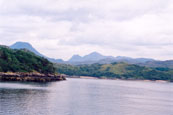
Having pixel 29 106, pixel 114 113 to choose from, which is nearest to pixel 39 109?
pixel 29 106

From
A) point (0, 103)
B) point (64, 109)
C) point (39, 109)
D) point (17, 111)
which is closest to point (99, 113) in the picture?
point (64, 109)

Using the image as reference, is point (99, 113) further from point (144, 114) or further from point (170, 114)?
point (170, 114)

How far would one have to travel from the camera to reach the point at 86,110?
9244cm

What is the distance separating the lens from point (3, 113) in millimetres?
76875

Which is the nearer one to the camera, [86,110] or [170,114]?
[86,110]

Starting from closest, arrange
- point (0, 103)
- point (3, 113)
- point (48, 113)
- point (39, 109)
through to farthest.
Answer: point (3, 113) < point (48, 113) < point (39, 109) < point (0, 103)

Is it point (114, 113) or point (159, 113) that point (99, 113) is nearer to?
point (114, 113)

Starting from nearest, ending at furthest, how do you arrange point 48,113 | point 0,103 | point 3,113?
point 3,113 → point 48,113 → point 0,103

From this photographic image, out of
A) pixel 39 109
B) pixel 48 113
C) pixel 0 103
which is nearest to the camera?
pixel 48 113

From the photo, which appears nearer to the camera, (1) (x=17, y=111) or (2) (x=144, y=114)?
(1) (x=17, y=111)

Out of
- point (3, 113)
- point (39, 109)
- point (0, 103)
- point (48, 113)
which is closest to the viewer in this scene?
point (3, 113)

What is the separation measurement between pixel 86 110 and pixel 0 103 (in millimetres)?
32621

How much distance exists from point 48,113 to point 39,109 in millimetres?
7104

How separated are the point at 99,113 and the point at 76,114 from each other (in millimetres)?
9357
